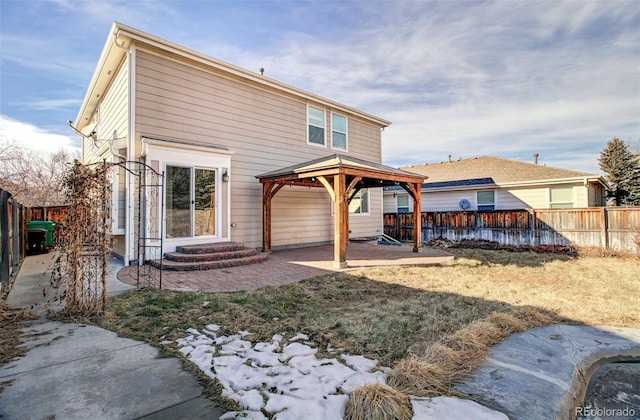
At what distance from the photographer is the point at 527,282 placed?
264 inches

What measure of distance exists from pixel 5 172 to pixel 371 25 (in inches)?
770

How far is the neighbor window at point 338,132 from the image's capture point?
40.6 feet

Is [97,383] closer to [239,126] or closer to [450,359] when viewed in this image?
[450,359]

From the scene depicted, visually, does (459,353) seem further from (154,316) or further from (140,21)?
(140,21)

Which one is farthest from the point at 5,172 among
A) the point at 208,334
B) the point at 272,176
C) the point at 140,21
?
the point at 208,334

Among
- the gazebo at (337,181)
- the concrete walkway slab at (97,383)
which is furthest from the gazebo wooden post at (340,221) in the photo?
the concrete walkway slab at (97,383)

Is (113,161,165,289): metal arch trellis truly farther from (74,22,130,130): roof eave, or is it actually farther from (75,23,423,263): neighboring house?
(74,22,130,130): roof eave

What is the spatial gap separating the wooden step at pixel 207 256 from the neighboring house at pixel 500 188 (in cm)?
1031

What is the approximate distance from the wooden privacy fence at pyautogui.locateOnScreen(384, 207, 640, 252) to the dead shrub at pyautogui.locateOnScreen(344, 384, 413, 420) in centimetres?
1157

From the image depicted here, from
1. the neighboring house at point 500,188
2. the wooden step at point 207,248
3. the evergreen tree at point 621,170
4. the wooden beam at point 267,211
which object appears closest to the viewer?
the wooden step at point 207,248

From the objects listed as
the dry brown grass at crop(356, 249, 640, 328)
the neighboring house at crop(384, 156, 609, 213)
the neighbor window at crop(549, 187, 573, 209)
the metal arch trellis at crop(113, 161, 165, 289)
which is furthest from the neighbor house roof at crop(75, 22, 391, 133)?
the neighbor window at crop(549, 187, 573, 209)

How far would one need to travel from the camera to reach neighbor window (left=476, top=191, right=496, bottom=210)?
16016 millimetres

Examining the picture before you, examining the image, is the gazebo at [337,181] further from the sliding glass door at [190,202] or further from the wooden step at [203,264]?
the wooden step at [203,264]

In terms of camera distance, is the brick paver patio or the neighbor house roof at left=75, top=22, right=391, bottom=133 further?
the neighbor house roof at left=75, top=22, right=391, bottom=133
